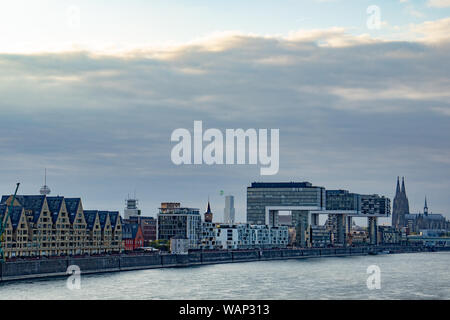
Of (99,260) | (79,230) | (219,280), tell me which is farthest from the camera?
(79,230)

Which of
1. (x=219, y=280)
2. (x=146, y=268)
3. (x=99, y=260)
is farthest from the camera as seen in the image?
(x=146, y=268)

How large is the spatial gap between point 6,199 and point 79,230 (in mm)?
Answer: 18181

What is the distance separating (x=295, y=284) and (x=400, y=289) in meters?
17.4

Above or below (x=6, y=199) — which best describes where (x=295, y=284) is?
below

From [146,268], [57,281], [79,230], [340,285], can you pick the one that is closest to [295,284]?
[340,285]

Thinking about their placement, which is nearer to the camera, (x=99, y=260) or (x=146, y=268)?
(x=99, y=260)
